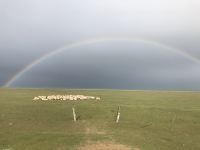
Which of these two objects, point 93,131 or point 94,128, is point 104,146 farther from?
point 94,128

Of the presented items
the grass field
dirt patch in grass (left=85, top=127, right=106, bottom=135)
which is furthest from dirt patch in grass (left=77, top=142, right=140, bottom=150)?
dirt patch in grass (left=85, top=127, right=106, bottom=135)

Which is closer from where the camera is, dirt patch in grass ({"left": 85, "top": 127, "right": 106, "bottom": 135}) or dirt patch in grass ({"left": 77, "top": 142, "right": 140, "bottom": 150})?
dirt patch in grass ({"left": 77, "top": 142, "right": 140, "bottom": 150})

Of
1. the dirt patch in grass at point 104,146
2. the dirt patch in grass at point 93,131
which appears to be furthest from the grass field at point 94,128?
the dirt patch in grass at point 104,146

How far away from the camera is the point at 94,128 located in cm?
4731

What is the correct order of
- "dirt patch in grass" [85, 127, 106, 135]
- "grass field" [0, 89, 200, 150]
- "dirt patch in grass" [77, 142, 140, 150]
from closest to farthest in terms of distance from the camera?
"dirt patch in grass" [77, 142, 140, 150]
"grass field" [0, 89, 200, 150]
"dirt patch in grass" [85, 127, 106, 135]

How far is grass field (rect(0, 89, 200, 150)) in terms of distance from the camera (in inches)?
1575

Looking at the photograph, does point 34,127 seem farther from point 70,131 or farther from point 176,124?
point 176,124

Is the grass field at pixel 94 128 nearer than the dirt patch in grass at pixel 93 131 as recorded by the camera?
Yes

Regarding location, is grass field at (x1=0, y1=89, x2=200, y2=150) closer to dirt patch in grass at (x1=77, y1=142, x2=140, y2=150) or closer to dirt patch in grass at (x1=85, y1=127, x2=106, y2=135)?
dirt patch in grass at (x1=85, y1=127, x2=106, y2=135)

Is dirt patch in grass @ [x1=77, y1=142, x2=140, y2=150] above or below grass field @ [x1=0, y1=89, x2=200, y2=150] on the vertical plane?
below

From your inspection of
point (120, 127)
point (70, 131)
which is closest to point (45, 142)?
point (70, 131)

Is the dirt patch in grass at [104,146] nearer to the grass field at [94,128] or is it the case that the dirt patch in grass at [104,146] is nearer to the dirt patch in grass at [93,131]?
the grass field at [94,128]

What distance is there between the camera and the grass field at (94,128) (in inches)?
1575

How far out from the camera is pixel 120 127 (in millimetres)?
48156
